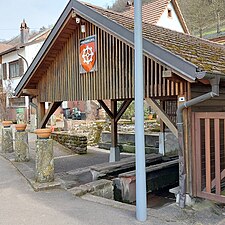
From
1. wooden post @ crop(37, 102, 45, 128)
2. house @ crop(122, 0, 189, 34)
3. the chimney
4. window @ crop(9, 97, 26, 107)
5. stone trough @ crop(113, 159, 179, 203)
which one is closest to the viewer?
stone trough @ crop(113, 159, 179, 203)

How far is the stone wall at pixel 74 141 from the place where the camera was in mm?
12938

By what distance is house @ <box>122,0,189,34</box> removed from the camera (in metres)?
20.1

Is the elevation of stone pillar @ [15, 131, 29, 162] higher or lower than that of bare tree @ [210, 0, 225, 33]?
lower

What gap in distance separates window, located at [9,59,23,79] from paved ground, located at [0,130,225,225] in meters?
17.4

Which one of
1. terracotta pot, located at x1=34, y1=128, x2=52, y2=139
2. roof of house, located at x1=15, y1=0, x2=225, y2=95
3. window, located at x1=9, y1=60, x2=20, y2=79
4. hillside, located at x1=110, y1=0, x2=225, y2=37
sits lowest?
terracotta pot, located at x1=34, y1=128, x2=52, y2=139

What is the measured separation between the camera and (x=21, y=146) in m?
9.07

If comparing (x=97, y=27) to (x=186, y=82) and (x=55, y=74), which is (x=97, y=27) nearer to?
(x=55, y=74)

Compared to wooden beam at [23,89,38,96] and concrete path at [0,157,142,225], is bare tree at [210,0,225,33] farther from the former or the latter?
concrete path at [0,157,142,225]

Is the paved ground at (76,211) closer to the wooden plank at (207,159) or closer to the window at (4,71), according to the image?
the wooden plank at (207,159)

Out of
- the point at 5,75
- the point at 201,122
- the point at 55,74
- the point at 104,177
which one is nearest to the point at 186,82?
the point at 201,122

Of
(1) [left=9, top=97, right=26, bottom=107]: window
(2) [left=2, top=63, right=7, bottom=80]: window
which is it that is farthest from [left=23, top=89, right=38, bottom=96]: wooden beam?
(2) [left=2, top=63, right=7, bottom=80]: window

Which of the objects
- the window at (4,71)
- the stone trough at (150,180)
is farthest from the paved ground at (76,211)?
the window at (4,71)

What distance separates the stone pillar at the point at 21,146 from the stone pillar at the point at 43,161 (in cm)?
Answer: 257

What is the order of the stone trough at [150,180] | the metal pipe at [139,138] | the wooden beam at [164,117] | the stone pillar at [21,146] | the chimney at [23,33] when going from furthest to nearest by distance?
the chimney at [23,33]
the stone pillar at [21,146]
the stone trough at [150,180]
the wooden beam at [164,117]
the metal pipe at [139,138]
